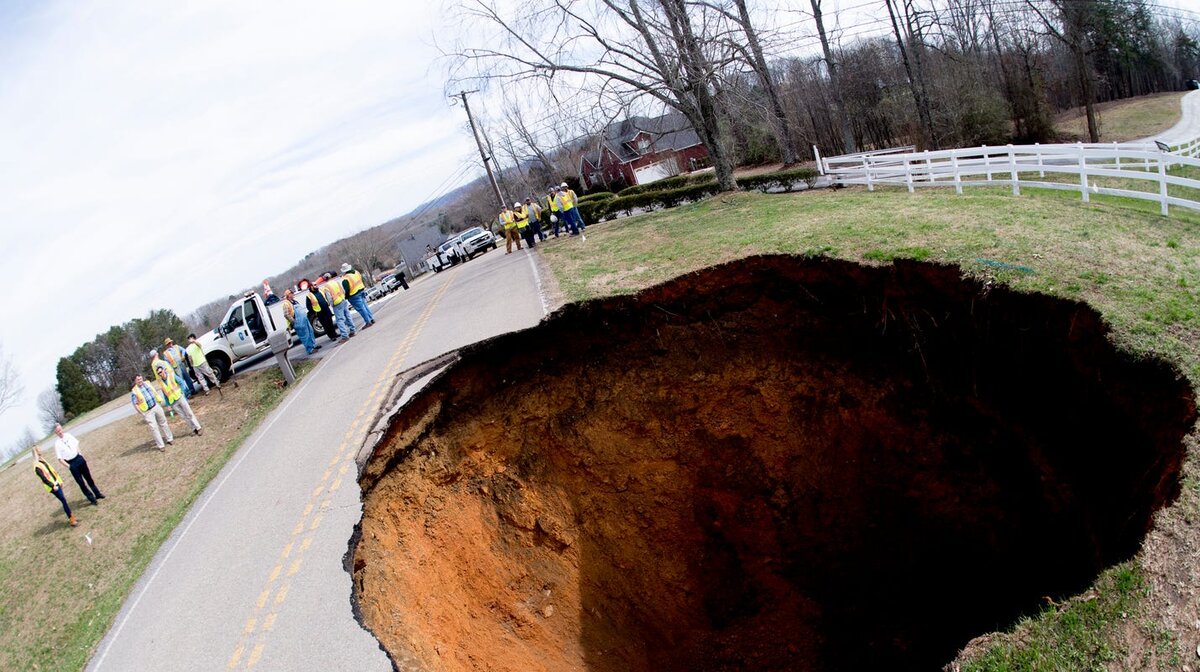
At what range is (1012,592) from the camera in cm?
693

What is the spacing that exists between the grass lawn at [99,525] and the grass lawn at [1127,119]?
119ft

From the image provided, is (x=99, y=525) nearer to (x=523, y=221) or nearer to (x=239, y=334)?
(x=239, y=334)

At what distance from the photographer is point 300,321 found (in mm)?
18391

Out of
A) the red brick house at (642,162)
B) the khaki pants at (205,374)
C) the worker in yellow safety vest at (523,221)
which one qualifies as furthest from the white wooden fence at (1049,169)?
the red brick house at (642,162)

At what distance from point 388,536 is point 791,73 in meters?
38.2

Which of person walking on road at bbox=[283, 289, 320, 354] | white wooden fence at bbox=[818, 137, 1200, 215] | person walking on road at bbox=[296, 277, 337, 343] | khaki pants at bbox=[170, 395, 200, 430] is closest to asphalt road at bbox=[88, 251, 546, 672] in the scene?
khaki pants at bbox=[170, 395, 200, 430]

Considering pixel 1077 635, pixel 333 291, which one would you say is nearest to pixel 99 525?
pixel 333 291

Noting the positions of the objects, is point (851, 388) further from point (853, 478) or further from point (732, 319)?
point (732, 319)

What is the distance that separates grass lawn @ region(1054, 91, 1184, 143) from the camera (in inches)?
1344

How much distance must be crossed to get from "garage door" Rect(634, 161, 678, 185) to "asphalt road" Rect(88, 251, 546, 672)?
152 ft

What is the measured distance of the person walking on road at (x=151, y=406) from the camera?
14.3 meters

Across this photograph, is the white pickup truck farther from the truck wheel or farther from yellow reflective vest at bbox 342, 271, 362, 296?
yellow reflective vest at bbox 342, 271, 362, 296

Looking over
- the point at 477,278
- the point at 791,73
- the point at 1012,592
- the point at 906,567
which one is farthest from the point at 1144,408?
the point at 791,73

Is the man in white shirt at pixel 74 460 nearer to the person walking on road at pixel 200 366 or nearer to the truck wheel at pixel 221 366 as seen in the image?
the person walking on road at pixel 200 366
